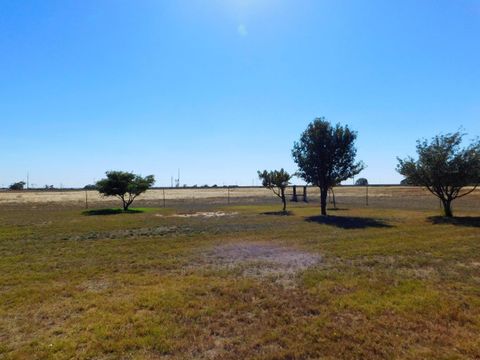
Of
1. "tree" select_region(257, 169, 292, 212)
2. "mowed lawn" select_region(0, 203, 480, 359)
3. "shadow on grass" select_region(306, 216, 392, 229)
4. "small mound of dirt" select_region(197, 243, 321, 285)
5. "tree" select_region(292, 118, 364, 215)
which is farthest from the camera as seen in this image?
"tree" select_region(257, 169, 292, 212)

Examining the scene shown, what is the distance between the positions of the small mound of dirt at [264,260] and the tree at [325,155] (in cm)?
1488

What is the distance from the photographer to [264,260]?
8875 millimetres

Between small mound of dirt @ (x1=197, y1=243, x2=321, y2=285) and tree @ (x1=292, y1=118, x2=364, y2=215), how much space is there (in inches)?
586

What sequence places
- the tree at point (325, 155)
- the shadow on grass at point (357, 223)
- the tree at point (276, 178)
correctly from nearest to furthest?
the shadow on grass at point (357, 223) < the tree at point (325, 155) < the tree at point (276, 178)

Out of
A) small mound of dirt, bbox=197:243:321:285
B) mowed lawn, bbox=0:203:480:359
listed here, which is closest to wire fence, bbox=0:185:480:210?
small mound of dirt, bbox=197:243:321:285

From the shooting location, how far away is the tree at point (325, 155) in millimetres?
24781

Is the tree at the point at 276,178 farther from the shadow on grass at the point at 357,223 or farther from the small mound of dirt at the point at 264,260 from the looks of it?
the small mound of dirt at the point at 264,260

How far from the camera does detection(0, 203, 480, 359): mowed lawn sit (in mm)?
4062

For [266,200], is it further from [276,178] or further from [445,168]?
[445,168]

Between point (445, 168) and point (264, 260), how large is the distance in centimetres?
1679

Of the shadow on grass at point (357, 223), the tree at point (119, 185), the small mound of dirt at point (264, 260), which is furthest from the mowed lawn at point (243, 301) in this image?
the tree at point (119, 185)

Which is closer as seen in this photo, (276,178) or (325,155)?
(325,155)

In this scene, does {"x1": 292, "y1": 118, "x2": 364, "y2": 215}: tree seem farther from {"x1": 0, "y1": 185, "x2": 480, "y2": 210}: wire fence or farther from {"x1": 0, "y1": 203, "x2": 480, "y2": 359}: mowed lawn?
{"x1": 0, "y1": 203, "x2": 480, "y2": 359}: mowed lawn

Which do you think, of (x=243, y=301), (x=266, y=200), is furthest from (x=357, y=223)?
(x=266, y=200)
